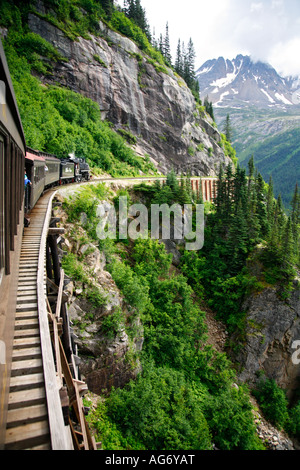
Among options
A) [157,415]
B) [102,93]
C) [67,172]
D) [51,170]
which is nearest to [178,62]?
[102,93]

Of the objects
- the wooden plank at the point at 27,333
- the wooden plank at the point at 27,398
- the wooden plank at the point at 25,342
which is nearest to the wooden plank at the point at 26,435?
the wooden plank at the point at 27,398

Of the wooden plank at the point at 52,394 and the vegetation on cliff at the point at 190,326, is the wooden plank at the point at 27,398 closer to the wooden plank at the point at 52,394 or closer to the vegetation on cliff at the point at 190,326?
the wooden plank at the point at 52,394

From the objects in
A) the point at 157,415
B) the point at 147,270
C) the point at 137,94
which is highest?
the point at 137,94

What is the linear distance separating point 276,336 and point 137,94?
49779mm

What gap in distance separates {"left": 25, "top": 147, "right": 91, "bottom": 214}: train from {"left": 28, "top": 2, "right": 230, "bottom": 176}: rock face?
23472mm

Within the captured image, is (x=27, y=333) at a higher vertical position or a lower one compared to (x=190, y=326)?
higher

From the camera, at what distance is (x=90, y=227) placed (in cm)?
1597

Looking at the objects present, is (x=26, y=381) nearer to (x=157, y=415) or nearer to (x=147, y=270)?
(x=157, y=415)

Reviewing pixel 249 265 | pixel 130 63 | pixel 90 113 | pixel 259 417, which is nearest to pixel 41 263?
pixel 259 417

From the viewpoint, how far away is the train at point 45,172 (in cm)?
1095

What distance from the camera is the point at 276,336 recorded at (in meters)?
24.3

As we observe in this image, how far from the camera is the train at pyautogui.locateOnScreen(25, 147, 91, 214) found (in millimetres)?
10950

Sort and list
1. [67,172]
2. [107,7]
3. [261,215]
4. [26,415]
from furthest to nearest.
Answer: [107,7], [261,215], [67,172], [26,415]

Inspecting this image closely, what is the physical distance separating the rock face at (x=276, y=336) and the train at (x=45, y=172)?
2246 centimetres
